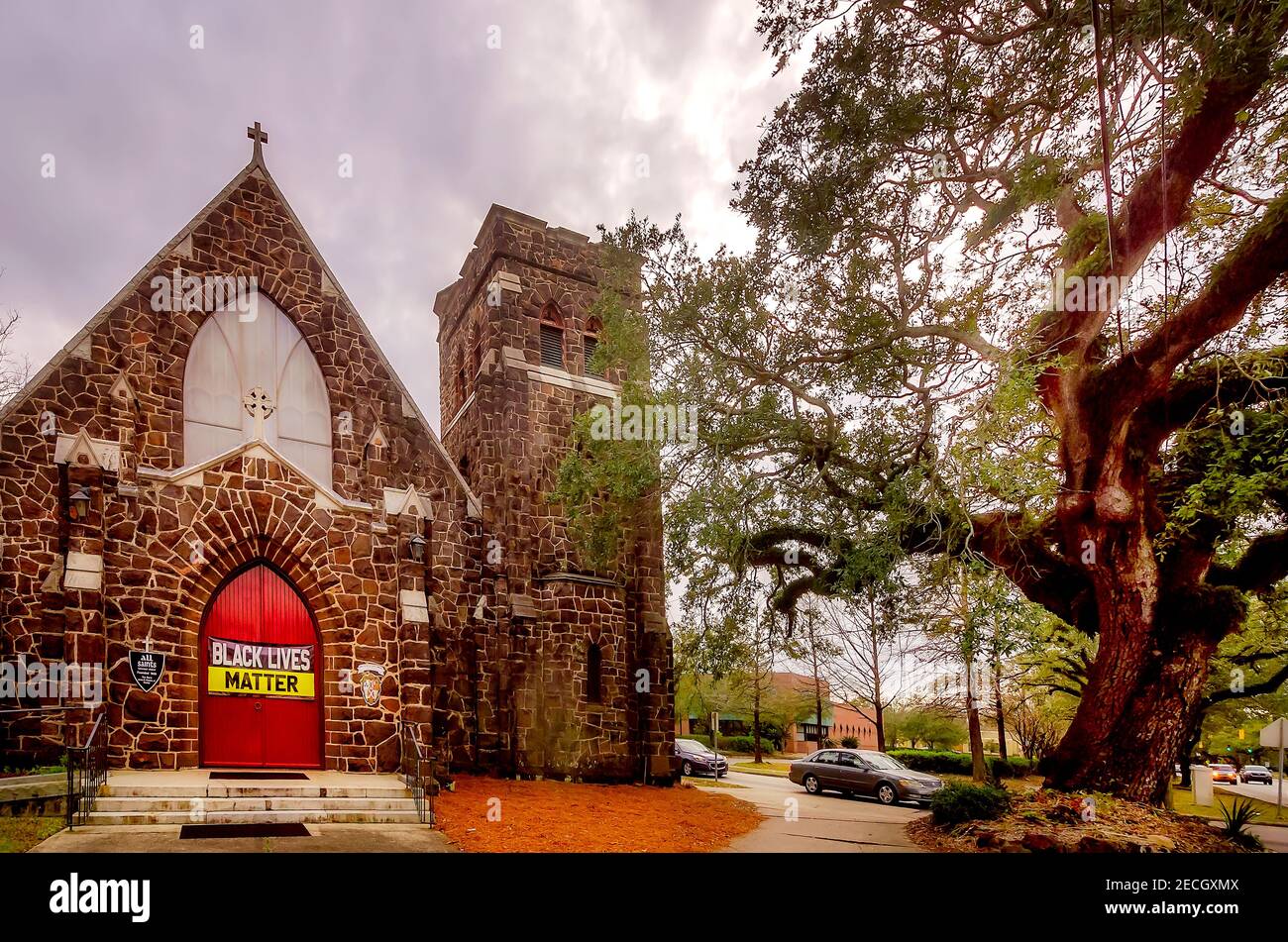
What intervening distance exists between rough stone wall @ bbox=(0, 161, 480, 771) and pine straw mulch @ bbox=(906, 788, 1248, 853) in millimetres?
8477

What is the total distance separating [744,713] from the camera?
43.2 m

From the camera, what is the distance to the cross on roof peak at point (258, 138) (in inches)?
583

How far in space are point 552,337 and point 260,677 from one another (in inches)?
412

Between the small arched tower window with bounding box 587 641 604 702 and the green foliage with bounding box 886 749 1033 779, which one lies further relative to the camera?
the green foliage with bounding box 886 749 1033 779

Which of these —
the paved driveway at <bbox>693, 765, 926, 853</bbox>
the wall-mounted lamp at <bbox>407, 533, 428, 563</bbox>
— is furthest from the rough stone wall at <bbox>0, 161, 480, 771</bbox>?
the paved driveway at <bbox>693, 765, 926, 853</bbox>

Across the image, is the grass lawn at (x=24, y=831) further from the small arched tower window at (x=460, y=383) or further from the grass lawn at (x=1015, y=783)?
the small arched tower window at (x=460, y=383)

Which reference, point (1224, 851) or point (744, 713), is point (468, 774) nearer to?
point (1224, 851)

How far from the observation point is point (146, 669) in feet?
38.0

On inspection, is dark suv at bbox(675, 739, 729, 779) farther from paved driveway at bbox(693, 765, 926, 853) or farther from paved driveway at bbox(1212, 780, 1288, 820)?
paved driveway at bbox(1212, 780, 1288, 820)

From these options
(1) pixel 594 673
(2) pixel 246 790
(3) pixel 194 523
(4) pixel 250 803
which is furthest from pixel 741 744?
(4) pixel 250 803

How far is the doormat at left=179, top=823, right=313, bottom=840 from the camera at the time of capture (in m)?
8.88

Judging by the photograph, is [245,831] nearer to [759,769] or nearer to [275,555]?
[275,555]

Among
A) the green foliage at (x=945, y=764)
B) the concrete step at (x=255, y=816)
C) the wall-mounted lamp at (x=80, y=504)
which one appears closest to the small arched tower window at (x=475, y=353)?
the wall-mounted lamp at (x=80, y=504)
